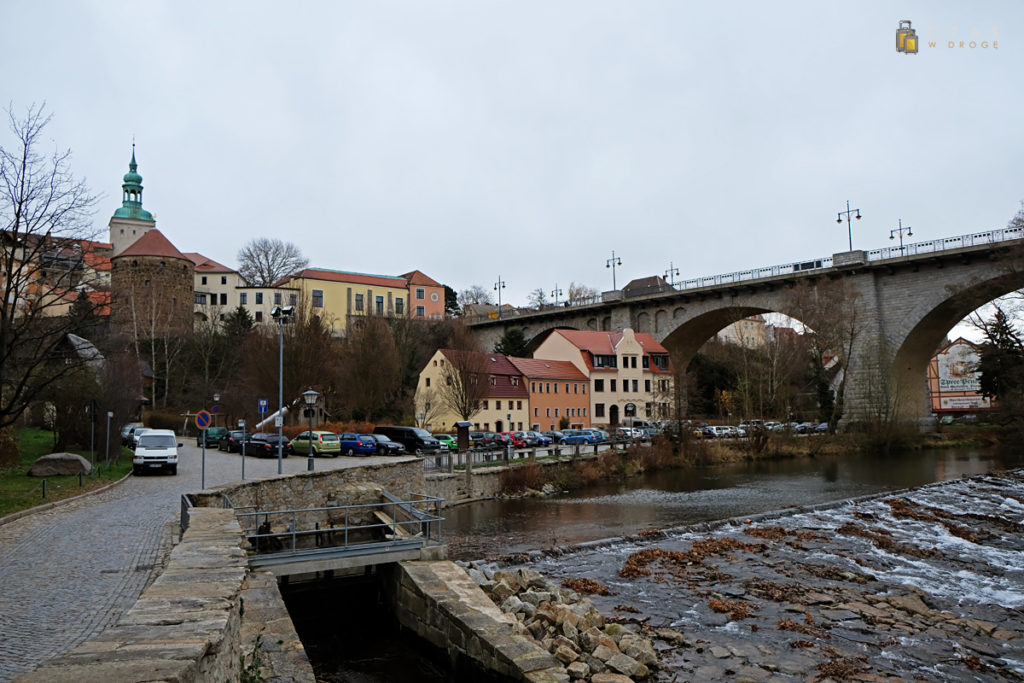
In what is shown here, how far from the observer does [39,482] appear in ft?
71.7

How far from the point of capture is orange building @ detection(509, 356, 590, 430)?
59.4m

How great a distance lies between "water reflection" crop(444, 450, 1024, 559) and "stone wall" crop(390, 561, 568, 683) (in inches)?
237

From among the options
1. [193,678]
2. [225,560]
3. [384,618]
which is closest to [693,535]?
[384,618]

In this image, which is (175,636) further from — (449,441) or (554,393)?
(554,393)

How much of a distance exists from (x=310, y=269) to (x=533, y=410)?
44.9 m

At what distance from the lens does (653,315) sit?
70.9 metres

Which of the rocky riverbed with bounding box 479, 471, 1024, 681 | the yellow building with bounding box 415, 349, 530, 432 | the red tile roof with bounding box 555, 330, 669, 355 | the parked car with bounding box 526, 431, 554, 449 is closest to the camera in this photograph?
the rocky riverbed with bounding box 479, 471, 1024, 681

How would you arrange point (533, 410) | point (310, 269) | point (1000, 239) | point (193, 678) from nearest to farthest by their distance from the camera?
point (193, 678)
point (1000, 239)
point (533, 410)
point (310, 269)

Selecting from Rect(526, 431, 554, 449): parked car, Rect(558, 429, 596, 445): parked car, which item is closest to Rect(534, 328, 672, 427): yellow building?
Rect(558, 429, 596, 445): parked car

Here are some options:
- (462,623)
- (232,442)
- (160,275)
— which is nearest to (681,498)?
(462,623)

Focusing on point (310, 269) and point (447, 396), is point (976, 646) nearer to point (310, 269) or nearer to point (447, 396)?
point (447, 396)

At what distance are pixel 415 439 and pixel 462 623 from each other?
28.9 meters

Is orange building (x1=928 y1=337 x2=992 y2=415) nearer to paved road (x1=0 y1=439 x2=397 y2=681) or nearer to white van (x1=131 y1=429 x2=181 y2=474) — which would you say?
white van (x1=131 y1=429 x2=181 y2=474)

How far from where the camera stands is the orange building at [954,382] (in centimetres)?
7438
